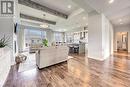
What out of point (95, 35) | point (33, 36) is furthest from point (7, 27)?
point (33, 36)

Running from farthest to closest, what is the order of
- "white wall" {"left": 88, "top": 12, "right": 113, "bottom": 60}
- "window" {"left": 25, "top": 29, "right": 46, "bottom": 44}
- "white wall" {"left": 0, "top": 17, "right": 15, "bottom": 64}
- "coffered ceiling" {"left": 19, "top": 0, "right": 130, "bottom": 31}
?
"window" {"left": 25, "top": 29, "right": 46, "bottom": 44}, "white wall" {"left": 88, "top": 12, "right": 113, "bottom": 60}, "white wall" {"left": 0, "top": 17, "right": 15, "bottom": 64}, "coffered ceiling" {"left": 19, "top": 0, "right": 130, "bottom": 31}

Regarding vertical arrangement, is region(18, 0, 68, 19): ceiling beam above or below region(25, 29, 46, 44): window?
above

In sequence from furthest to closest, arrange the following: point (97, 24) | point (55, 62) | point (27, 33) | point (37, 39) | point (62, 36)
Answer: point (62, 36)
point (37, 39)
point (27, 33)
point (97, 24)
point (55, 62)

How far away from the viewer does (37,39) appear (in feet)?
36.9

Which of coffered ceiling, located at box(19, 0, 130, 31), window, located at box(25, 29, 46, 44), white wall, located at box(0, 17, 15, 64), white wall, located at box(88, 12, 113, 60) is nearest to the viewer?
coffered ceiling, located at box(19, 0, 130, 31)

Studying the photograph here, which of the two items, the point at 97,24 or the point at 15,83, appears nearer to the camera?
the point at 15,83

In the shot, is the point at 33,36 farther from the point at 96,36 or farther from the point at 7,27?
the point at 96,36

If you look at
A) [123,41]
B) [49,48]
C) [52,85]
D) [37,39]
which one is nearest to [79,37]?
[37,39]

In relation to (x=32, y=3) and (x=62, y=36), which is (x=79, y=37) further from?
(x=32, y=3)

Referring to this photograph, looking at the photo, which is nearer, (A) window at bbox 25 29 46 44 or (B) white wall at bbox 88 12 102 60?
(B) white wall at bbox 88 12 102 60

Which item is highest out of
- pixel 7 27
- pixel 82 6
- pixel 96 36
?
pixel 82 6

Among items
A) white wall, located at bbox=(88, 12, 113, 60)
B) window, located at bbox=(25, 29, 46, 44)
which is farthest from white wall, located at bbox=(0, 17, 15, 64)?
window, located at bbox=(25, 29, 46, 44)

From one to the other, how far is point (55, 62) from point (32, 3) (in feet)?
11.2

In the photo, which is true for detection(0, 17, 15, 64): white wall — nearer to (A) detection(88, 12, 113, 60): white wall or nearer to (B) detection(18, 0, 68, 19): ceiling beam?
(B) detection(18, 0, 68, 19): ceiling beam
